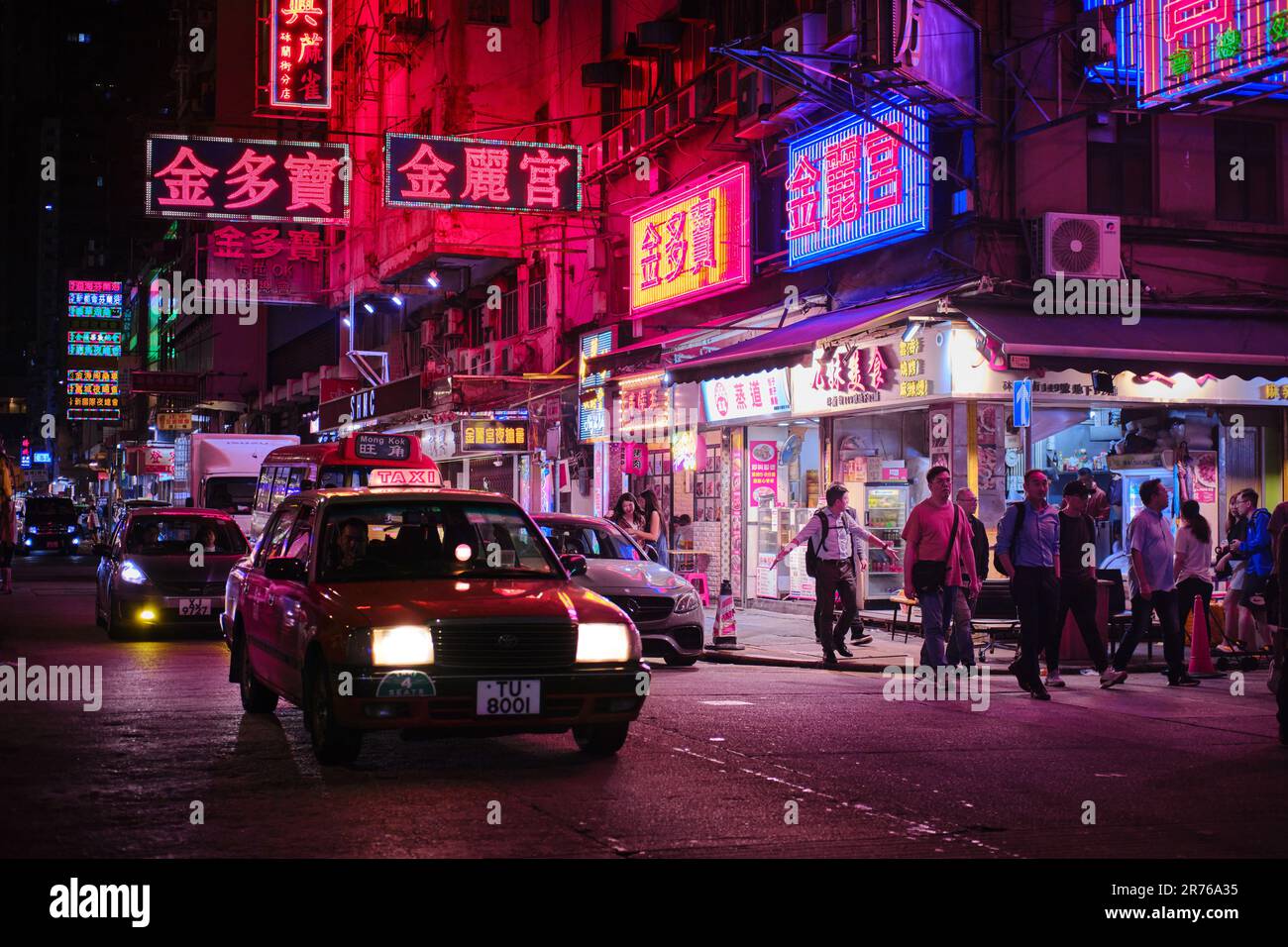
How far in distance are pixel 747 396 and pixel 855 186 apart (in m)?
4.46

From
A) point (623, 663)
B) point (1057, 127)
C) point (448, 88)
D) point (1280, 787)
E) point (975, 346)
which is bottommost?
point (1280, 787)

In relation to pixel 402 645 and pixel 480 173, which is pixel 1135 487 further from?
pixel 402 645

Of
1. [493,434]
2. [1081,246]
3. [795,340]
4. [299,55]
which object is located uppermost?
[299,55]

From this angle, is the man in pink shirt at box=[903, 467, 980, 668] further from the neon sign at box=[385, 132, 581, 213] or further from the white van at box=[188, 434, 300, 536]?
the white van at box=[188, 434, 300, 536]

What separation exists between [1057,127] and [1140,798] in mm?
13072

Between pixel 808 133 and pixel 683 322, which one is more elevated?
pixel 808 133

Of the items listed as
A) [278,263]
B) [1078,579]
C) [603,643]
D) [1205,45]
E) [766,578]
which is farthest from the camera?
[278,263]

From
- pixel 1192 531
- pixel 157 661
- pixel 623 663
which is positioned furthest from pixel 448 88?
pixel 623 663

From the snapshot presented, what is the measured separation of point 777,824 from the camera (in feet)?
24.3

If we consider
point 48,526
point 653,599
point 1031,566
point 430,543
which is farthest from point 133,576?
point 48,526

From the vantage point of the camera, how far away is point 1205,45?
54.6ft

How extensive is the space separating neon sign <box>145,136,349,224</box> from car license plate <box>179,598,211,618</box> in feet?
29.4

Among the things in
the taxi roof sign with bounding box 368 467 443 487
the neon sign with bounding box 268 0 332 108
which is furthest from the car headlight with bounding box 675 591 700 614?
the neon sign with bounding box 268 0 332 108
